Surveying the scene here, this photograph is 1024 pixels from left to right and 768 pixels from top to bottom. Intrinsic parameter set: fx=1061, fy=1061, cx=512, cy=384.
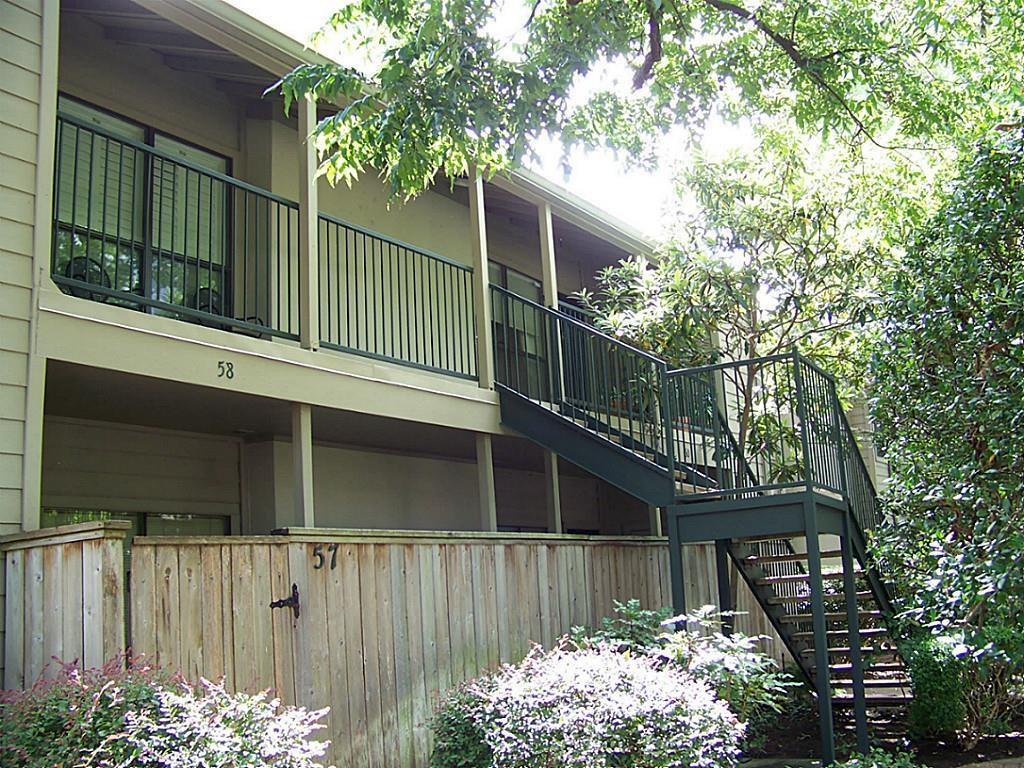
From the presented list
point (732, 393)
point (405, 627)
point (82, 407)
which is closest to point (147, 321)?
point (82, 407)

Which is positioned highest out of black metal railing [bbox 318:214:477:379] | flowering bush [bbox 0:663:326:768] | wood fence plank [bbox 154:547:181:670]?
black metal railing [bbox 318:214:477:379]

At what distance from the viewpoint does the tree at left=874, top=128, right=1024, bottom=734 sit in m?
7.54

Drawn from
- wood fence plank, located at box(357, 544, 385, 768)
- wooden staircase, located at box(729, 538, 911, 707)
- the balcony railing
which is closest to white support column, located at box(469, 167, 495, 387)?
the balcony railing

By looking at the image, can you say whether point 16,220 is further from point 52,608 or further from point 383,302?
point 383,302

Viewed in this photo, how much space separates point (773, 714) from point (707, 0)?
675 centimetres

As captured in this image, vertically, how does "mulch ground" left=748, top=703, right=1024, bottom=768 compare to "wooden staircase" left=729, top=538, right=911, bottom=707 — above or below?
below

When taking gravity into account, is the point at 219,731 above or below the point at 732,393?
below

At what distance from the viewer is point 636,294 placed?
39.0ft

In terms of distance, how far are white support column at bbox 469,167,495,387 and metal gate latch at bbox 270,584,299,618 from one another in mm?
3746

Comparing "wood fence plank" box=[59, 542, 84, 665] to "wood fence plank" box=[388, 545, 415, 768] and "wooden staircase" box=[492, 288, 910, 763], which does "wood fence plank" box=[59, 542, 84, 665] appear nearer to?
"wood fence plank" box=[388, 545, 415, 768]

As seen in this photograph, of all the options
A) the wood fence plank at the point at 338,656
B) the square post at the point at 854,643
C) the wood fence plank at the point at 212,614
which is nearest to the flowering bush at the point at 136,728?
the wood fence plank at the point at 212,614

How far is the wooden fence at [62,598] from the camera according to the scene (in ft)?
17.1

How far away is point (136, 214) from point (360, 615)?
13.6ft

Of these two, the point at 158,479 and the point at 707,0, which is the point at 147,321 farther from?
the point at 707,0
